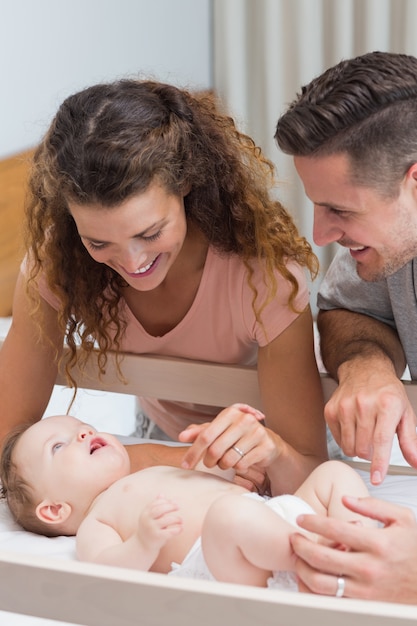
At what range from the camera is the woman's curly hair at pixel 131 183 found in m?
1.31

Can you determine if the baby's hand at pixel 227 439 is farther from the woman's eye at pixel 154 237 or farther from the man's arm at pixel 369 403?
the woman's eye at pixel 154 237

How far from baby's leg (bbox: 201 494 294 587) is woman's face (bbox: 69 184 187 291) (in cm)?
40

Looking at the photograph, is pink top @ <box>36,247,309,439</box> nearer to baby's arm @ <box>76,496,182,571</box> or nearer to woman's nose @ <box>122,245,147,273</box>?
woman's nose @ <box>122,245,147,273</box>

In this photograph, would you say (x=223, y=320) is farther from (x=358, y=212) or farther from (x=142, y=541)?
(x=142, y=541)

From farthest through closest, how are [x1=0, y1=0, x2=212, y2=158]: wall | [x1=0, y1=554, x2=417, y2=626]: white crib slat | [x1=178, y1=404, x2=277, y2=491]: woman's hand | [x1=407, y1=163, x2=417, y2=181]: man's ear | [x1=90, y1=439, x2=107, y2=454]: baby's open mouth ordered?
[x1=0, y1=0, x2=212, y2=158]: wall
[x1=90, y1=439, x2=107, y2=454]: baby's open mouth
[x1=407, y1=163, x2=417, y2=181]: man's ear
[x1=178, y1=404, x2=277, y2=491]: woman's hand
[x1=0, y1=554, x2=417, y2=626]: white crib slat

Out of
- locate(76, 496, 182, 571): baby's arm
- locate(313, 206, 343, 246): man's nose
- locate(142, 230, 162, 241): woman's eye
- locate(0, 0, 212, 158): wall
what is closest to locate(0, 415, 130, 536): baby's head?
locate(76, 496, 182, 571): baby's arm

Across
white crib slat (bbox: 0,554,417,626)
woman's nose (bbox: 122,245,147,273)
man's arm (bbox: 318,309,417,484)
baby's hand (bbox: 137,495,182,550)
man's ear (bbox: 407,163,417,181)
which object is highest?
man's ear (bbox: 407,163,417,181)

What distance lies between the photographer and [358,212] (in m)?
1.40

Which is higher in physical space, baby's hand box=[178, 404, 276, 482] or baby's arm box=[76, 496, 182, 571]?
Answer: baby's hand box=[178, 404, 276, 482]

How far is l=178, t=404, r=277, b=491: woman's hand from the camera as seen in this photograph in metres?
1.27

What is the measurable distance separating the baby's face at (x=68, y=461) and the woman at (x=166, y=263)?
0.13 m

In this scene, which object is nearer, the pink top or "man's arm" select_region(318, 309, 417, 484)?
"man's arm" select_region(318, 309, 417, 484)

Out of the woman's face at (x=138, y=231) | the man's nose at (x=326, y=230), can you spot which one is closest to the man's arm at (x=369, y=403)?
the man's nose at (x=326, y=230)

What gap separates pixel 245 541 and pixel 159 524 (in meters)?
0.12
